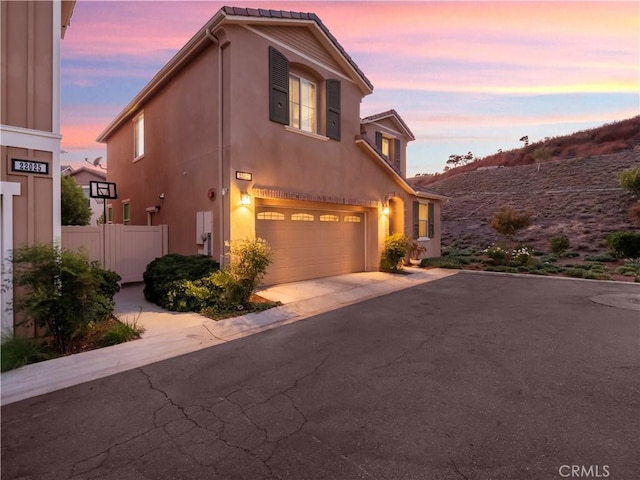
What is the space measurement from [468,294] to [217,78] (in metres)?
9.16

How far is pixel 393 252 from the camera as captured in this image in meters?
12.5

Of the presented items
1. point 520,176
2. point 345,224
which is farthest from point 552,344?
point 520,176

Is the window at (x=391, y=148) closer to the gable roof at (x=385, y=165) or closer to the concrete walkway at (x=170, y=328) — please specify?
the gable roof at (x=385, y=165)

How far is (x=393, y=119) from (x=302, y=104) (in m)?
8.68

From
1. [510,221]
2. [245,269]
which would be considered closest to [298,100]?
[245,269]

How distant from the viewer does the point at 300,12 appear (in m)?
9.77

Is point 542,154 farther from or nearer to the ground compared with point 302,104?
farther from the ground

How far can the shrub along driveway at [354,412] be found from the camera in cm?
256

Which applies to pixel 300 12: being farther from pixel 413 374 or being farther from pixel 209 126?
pixel 413 374

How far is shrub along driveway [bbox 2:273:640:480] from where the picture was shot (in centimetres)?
256

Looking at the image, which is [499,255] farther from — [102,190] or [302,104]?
[102,190]

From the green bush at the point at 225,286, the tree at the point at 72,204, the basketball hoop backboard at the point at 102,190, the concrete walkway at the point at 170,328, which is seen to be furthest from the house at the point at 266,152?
the tree at the point at 72,204

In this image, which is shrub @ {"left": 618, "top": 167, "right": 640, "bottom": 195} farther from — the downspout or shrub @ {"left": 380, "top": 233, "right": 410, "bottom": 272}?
the downspout

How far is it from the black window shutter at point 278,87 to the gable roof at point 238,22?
3.00ft
